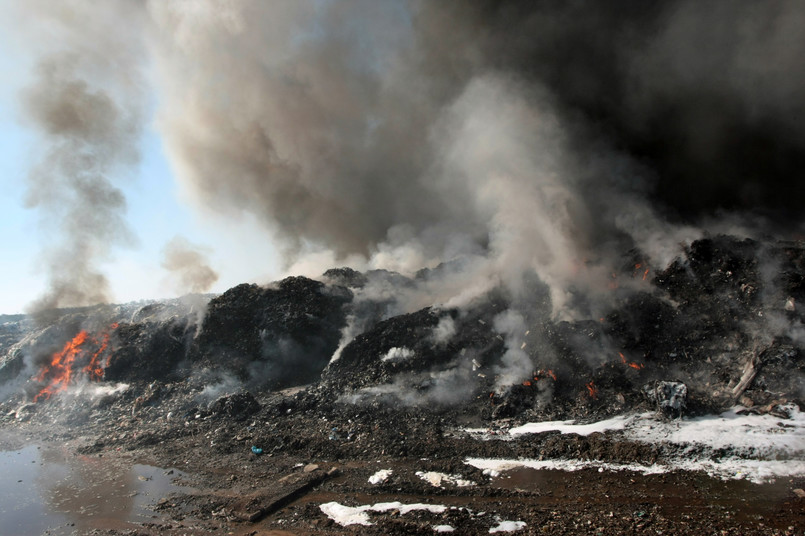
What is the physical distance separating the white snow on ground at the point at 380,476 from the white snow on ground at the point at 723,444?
2.62 m

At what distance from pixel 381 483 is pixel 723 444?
10076mm

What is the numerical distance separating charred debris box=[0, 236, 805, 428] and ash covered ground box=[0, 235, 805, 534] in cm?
10

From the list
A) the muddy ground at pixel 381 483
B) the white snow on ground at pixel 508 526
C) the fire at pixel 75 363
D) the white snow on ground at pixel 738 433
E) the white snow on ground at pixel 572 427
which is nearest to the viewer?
the white snow on ground at pixel 508 526

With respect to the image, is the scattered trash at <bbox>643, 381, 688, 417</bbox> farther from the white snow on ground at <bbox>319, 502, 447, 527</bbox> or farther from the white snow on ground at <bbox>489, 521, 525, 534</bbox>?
the white snow on ground at <bbox>319, 502, 447, 527</bbox>

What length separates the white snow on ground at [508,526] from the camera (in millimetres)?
9406

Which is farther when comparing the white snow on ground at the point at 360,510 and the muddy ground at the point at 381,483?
the white snow on ground at the point at 360,510

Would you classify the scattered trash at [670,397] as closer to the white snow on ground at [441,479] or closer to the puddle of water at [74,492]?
the white snow on ground at [441,479]

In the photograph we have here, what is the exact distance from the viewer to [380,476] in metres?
12.9

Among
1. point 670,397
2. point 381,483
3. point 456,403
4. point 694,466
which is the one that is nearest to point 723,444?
point 694,466

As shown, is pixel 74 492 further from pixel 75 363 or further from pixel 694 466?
pixel 694 466

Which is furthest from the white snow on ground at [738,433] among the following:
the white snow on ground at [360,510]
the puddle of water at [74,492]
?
the puddle of water at [74,492]

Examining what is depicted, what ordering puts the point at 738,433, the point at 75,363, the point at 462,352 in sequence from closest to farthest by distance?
1. the point at 738,433
2. the point at 462,352
3. the point at 75,363

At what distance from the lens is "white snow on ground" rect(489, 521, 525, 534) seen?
9.41 m

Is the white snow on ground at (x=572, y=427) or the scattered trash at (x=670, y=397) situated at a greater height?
the scattered trash at (x=670, y=397)
